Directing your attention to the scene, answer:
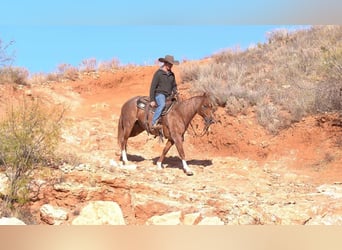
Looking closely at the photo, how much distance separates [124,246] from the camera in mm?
4707

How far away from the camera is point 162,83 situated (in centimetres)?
1178

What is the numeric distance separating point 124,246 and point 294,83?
12501 mm

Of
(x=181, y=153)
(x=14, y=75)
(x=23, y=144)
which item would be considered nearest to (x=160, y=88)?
(x=181, y=153)

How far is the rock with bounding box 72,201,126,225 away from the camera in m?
7.99

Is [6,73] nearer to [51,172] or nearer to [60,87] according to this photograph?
[60,87]

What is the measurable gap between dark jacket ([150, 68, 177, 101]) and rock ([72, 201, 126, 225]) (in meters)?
4.07

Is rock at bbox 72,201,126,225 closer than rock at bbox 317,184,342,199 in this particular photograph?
Yes

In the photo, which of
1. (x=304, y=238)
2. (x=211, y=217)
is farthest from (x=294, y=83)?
(x=304, y=238)

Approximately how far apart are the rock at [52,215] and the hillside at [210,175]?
26mm

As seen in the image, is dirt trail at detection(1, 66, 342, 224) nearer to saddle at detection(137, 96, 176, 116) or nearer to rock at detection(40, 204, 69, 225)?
rock at detection(40, 204, 69, 225)

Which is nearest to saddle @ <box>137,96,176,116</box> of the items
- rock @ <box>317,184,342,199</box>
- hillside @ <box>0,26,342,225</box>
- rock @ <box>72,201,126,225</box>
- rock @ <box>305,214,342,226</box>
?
hillside @ <box>0,26,342,225</box>

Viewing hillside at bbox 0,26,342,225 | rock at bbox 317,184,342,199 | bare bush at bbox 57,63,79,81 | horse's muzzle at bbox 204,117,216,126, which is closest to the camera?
hillside at bbox 0,26,342,225

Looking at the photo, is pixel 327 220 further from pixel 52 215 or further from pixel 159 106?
pixel 159 106

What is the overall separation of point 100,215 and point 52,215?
107 cm
